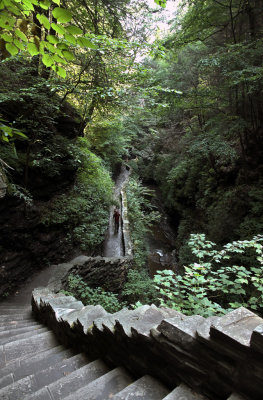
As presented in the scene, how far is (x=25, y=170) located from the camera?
6469mm

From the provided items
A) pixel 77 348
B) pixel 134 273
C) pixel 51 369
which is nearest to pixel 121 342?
pixel 51 369

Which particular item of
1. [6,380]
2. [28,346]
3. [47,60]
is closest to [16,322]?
[28,346]

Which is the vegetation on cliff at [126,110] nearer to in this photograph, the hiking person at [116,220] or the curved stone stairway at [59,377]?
the hiking person at [116,220]

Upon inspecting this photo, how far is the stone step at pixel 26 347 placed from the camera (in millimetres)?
2406

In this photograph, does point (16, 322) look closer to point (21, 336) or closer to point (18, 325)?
point (18, 325)

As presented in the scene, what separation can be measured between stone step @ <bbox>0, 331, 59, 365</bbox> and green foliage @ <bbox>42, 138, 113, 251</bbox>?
15.0 feet

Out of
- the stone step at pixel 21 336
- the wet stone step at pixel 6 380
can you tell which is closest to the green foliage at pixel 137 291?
the stone step at pixel 21 336

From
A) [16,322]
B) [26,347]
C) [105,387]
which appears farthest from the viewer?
[16,322]

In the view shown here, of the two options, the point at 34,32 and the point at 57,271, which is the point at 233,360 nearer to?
the point at 57,271

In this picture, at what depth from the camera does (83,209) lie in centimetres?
849

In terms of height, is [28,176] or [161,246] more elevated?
[28,176]

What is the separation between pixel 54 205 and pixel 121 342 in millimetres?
6721

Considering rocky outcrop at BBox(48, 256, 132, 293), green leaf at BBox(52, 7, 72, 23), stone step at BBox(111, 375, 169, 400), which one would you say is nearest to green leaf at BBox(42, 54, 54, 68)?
green leaf at BBox(52, 7, 72, 23)

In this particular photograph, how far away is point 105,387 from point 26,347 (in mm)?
1712
